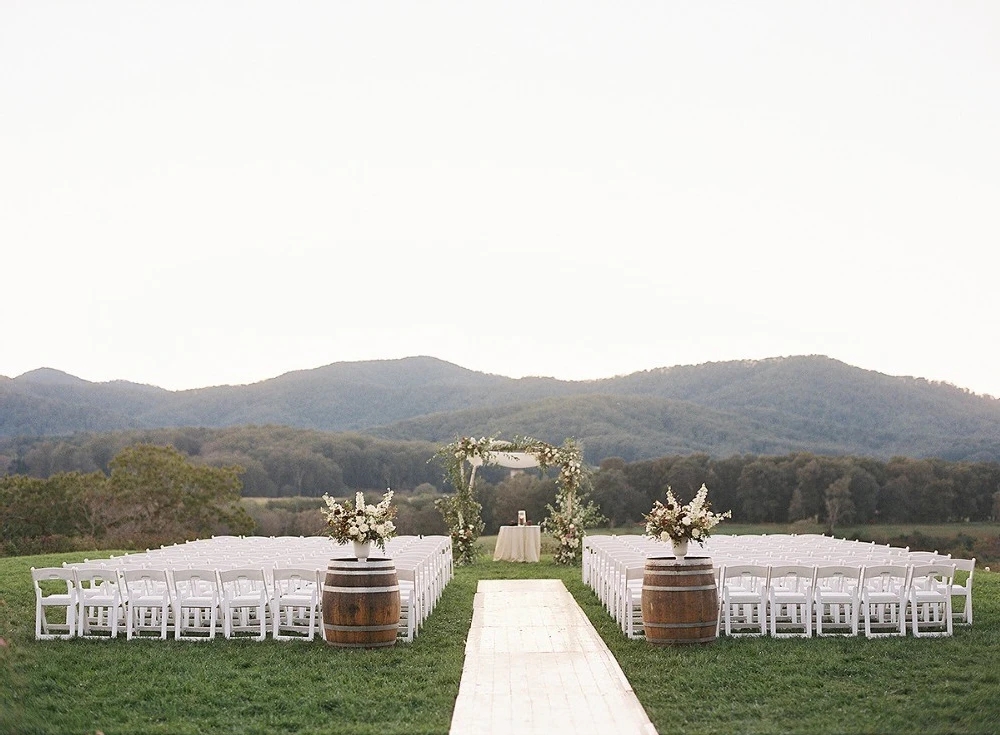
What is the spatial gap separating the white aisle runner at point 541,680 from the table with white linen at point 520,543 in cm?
918

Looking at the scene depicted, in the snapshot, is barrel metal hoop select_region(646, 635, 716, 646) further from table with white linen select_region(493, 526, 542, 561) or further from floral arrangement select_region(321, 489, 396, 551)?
table with white linen select_region(493, 526, 542, 561)

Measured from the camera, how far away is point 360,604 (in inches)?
402

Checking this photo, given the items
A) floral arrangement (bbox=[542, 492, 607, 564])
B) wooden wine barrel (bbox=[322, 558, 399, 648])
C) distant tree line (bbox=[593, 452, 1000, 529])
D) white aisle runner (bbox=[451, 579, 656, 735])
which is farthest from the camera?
distant tree line (bbox=[593, 452, 1000, 529])

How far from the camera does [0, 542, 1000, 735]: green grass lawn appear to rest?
23.9ft

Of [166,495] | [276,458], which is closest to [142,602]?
[166,495]

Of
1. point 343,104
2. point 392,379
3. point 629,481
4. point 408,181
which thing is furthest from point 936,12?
point 392,379

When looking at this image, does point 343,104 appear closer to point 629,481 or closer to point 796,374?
point 629,481

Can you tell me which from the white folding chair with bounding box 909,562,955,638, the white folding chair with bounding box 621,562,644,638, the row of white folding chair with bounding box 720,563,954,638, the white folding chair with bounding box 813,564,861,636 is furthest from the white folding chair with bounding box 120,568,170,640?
the white folding chair with bounding box 909,562,955,638

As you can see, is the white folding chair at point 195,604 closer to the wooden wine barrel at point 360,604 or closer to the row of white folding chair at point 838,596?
the wooden wine barrel at point 360,604

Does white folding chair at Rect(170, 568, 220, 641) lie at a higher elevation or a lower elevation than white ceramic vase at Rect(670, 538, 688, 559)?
lower

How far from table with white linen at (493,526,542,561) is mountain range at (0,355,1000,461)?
38.4m

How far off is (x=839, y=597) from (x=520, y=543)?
12484mm

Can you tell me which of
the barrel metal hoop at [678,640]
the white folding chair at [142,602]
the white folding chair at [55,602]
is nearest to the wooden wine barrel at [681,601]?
the barrel metal hoop at [678,640]

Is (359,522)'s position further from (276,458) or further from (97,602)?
(276,458)
